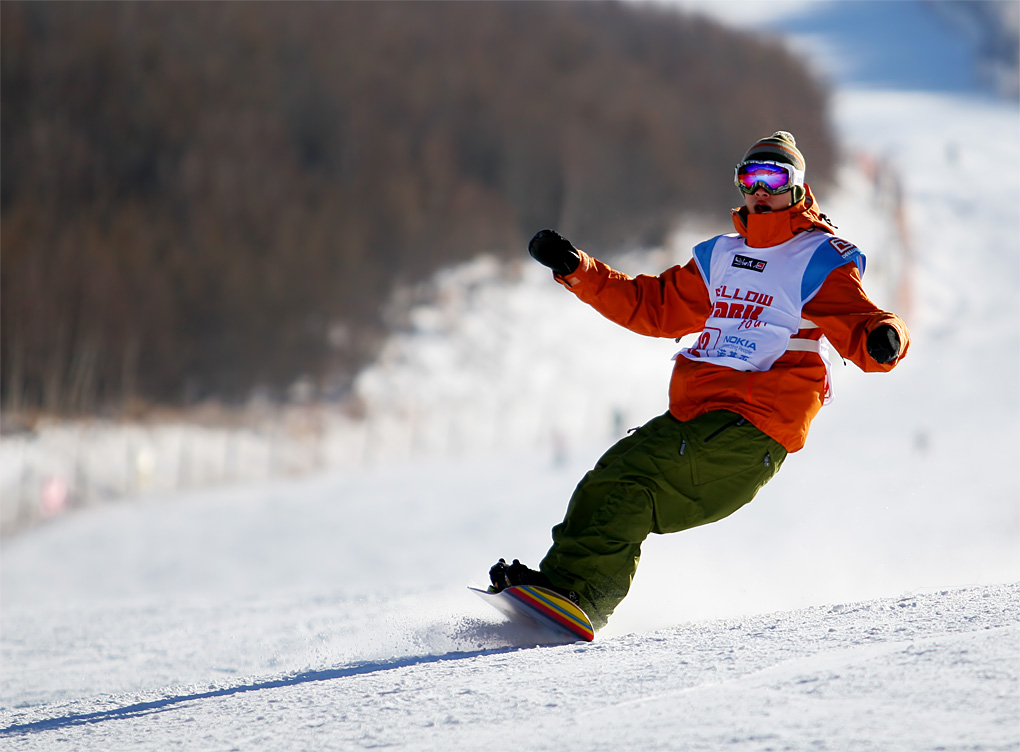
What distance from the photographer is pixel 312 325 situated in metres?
21.7

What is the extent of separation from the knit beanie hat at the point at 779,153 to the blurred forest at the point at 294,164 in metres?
17.0

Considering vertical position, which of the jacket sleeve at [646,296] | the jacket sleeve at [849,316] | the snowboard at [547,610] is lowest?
the snowboard at [547,610]

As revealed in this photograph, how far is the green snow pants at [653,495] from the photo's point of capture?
101 inches

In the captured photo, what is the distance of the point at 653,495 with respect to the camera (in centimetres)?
258

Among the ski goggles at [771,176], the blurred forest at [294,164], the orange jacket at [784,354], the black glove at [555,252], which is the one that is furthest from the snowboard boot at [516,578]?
the blurred forest at [294,164]

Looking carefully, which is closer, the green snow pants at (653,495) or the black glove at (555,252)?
the green snow pants at (653,495)

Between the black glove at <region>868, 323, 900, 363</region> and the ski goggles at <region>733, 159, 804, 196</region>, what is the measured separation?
503 millimetres

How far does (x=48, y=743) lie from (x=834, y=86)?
111 ft

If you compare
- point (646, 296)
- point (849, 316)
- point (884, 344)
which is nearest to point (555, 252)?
point (646, 296)

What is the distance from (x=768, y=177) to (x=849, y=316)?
44 cm

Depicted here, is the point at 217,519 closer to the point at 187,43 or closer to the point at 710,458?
Answer: the point at 710,458

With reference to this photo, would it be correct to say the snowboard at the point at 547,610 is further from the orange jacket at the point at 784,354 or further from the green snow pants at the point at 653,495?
the orange jacket at the point at 784,354

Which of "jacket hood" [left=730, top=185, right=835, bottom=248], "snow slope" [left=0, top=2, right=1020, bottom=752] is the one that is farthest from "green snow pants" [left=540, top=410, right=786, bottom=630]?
"jacket hood" [left=730, top=185, right=835, bottom=248]

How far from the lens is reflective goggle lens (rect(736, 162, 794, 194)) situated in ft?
8.66
